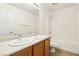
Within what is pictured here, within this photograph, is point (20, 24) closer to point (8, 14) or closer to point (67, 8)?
point (8, 14)

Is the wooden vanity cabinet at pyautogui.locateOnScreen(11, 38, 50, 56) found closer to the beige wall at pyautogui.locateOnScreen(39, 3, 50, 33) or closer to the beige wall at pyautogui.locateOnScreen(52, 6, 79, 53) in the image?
the beige wall at pyautogui.locateOnScreen(39, 3, 50, 33)

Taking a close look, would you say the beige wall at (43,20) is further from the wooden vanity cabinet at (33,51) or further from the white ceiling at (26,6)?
the wooden vanity cabinet at (33,51)

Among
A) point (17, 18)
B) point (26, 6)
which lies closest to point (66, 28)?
point (26, 6)

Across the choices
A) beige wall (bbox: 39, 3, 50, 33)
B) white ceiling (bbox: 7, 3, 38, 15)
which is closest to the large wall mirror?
white ceiling (bbox: 7, 3, 38, 15)

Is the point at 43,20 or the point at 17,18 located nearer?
the point at 17,18

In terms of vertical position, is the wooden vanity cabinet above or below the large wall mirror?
below

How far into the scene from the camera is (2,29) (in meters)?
1.30

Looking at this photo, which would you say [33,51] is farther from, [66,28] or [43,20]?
[66,28]

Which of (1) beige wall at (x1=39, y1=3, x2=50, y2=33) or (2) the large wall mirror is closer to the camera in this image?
(2) the large wall mirror

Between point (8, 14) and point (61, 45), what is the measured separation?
5.47 ft

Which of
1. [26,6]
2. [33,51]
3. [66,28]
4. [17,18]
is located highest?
[26,6]

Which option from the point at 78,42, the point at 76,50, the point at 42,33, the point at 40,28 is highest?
the point at 40,28

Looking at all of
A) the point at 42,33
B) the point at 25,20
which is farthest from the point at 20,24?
the point at 42,33

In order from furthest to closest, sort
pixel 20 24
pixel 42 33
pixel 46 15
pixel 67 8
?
pixel 42 33, pixel 46 15, pixel 67 8, pixel 20 24
